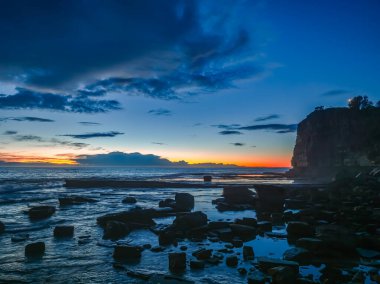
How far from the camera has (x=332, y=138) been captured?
334ft

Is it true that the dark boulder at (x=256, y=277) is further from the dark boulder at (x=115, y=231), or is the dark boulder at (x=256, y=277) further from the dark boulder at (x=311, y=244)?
the dark boulder at (x=115, y=231)

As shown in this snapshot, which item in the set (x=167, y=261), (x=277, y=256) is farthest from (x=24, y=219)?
(x=277, y=256)

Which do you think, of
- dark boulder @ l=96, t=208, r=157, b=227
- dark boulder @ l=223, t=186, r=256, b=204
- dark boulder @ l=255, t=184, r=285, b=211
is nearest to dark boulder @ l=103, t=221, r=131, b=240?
dark boulder @ l=96, t=208, r=157, b=227

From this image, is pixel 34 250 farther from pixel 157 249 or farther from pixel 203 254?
pixel 203 254

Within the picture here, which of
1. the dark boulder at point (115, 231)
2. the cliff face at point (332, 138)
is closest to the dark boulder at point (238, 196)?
the dark boulder at point (115, 231)

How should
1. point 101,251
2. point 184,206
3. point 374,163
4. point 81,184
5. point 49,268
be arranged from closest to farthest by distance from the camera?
point 49,268, point 101,251, point 184,206, point 81,184, point 374,163

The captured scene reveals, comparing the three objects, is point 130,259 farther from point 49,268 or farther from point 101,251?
point 49,268

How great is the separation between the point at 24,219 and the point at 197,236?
46.2 feet

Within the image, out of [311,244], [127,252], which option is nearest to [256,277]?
[311,244]

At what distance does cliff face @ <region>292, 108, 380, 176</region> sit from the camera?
91125 millimetres

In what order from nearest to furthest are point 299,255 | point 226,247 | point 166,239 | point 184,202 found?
point 299,255 → point 226,247 → point 166,239 → point 184,202

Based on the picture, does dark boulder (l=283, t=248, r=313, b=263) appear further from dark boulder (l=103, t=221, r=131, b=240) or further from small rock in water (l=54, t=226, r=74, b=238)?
small rock in water (l=54, t=226, r=74, b=238)

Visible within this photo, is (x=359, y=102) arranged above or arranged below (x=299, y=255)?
above

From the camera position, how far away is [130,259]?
1159cm
